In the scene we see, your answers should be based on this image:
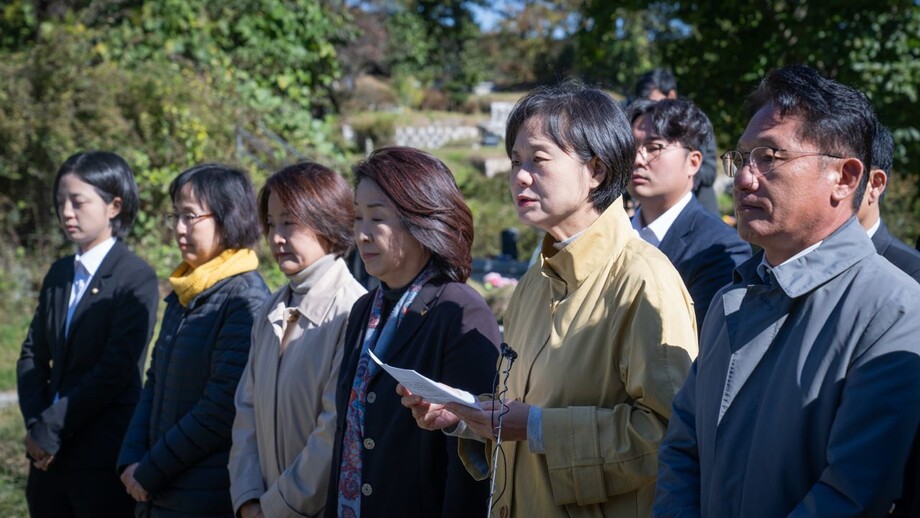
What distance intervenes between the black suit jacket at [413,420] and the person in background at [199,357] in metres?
0.92

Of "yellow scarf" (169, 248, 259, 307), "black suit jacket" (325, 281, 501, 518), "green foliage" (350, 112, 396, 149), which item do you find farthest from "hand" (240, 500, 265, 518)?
"green foliage" (350, 112, 396, 149)

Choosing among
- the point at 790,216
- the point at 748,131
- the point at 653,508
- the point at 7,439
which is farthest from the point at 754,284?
the point at 7,439

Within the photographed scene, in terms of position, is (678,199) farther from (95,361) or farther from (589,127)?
(95,361)

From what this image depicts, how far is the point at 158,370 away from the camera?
13.6 ft

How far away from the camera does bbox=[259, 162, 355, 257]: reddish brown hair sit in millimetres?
3707

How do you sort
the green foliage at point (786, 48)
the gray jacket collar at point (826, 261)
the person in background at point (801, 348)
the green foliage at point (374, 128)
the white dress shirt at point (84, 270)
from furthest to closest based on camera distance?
the green foliage at point (374, 128), the green foliage at point (786, 48), the white dress shirt at point (84, 270), the gray jacket collar at point (826, 261), the person in background at point (801, 348)

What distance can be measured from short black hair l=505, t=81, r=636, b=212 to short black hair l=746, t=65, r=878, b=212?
501 millimetres

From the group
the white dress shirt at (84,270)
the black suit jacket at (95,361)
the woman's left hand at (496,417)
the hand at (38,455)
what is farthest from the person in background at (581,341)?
the white dress shirt at (84,270)

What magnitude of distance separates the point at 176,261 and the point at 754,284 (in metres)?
8.80

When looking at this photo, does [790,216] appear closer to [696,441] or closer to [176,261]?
[696,441]

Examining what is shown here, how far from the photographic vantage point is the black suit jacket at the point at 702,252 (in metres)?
3.53

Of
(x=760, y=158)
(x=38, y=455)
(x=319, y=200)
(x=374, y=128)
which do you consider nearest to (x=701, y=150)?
(x=319, y=200)

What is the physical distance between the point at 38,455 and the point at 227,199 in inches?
60.6

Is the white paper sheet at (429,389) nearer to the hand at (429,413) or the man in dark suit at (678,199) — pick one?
the hand at (429,413)
